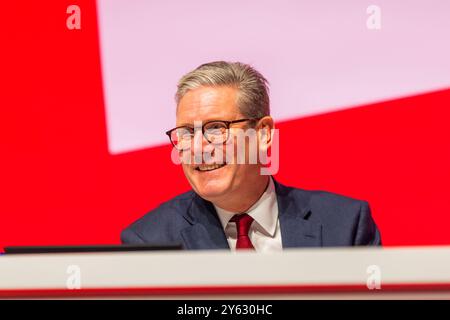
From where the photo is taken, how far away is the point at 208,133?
1739 millimetres

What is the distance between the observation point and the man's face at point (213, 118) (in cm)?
170

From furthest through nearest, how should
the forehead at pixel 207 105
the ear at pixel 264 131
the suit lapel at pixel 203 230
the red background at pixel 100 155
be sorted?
the red background at pixel 100 155, the ear at pixel 264 131, the forehead at pixel 207 105, the suit lapel at pixel 203 230

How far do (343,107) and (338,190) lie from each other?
0.90 ft

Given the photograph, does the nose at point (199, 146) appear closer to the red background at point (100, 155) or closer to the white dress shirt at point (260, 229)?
the white dress shirt at point (260, 229)

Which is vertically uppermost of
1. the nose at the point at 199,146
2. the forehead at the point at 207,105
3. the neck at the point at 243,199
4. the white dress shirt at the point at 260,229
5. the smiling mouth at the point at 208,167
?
the forehead at the point at 207,105

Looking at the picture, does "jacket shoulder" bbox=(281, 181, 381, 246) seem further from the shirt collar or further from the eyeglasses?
the eyeglasses

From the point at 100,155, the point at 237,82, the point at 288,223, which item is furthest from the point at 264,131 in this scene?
the point at 100,155

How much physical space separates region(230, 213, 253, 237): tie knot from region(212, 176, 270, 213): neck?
0.20ft

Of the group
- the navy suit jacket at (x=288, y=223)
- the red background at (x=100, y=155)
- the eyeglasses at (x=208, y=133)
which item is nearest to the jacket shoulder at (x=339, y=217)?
the navy suit jacket at (x=288, y=223)

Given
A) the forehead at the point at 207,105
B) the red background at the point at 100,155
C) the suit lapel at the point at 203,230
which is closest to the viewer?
Answer: the suit lapel at the point at 203,230

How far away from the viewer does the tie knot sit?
1674 mm

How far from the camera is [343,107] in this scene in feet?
7.36

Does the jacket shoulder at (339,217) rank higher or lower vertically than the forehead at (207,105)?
lower
